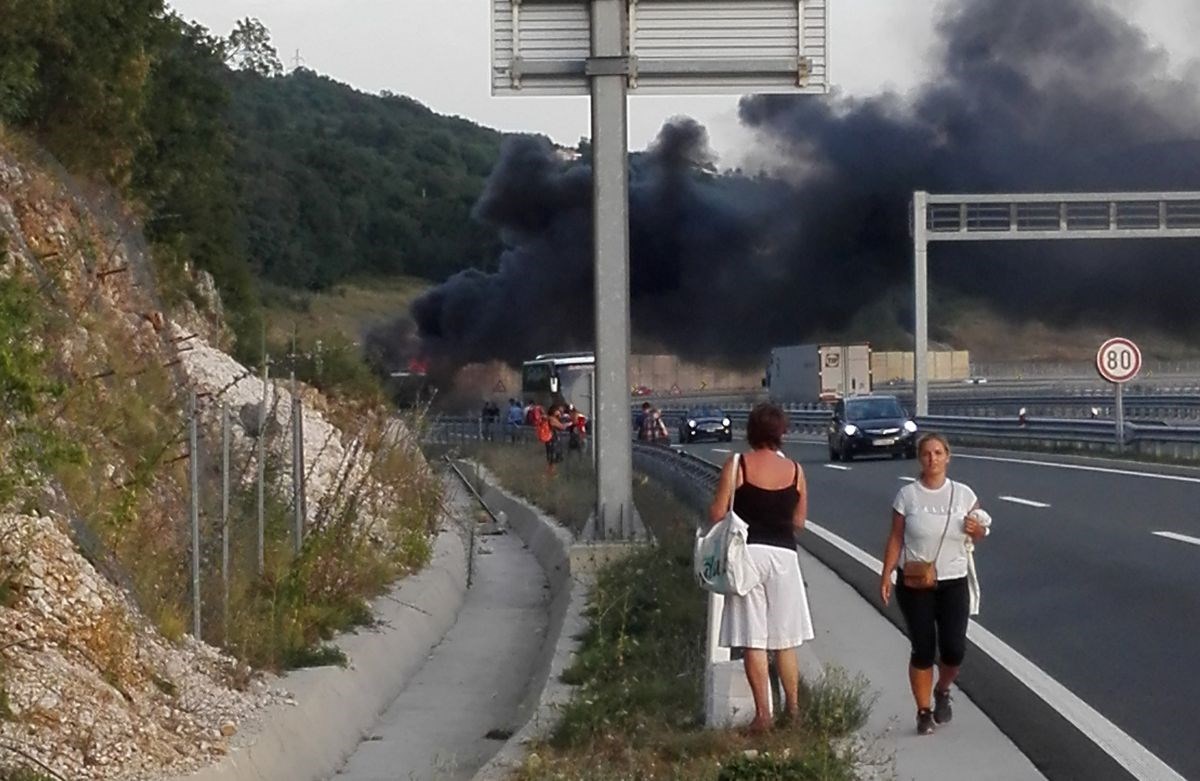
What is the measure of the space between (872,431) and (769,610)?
1192 inches

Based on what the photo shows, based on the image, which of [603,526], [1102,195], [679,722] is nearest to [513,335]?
[1102,195]

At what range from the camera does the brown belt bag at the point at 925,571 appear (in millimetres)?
8719

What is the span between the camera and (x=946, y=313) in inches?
3349

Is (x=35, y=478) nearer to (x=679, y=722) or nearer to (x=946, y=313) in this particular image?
(x=679, y=722)

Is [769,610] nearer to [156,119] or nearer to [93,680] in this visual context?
[93,680]

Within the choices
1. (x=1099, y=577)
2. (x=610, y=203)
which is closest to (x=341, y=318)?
(x=610, y=203)

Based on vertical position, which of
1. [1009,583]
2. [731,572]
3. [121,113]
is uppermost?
[121,113]

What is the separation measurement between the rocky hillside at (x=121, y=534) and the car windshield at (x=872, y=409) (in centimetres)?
2057

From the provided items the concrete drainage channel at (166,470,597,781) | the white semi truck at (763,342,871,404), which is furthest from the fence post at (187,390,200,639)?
the white semi truck at (763,342,871,404)

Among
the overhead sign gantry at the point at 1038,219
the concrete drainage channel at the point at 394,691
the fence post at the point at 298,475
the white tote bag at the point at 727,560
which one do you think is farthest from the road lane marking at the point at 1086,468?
the white tote bag at the point at 727,560

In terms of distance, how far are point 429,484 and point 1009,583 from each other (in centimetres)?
796

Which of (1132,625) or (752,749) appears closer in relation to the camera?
(752,749)

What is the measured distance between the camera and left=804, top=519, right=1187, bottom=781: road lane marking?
7.95 metres

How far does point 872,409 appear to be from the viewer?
3906 cm
